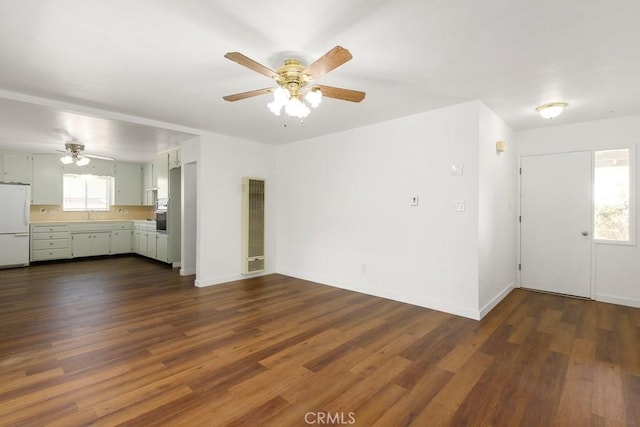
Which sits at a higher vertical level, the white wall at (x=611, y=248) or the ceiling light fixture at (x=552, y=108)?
the ceiling light fixture at (x=552, y=108)

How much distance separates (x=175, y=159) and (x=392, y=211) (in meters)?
4.42

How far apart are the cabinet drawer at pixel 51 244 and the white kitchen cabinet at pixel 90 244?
0.46 feet

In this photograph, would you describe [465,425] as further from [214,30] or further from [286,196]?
[286,196]

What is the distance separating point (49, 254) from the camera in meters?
6.63

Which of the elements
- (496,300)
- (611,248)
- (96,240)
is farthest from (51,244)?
(611,248)

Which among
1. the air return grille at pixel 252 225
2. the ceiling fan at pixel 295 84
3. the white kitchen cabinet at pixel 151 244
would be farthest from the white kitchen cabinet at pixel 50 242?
the ceiling fan at pixel 295 84

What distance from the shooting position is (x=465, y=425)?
1771 millimetres

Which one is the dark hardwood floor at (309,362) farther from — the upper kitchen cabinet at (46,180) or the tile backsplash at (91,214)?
the tile backsplash at (91,214)

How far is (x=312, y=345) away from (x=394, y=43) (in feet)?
8.54

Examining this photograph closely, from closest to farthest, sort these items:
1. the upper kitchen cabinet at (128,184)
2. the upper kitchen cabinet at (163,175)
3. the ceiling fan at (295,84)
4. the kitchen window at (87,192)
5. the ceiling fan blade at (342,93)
A: the ceiling fan at (295,84) < the ceiling fan blade at (342,93) < the upper kitchen cabinet at (163,175) < the kitchen window at (87,192) < the upper kitchen cabinet at (128,184)

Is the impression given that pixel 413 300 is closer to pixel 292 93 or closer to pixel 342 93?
pixel 342 93

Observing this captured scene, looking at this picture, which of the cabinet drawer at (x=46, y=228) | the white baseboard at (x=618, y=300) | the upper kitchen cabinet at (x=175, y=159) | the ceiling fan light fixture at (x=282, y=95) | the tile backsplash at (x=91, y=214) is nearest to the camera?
the ceiling fan light fixture at (x=282, y=95)

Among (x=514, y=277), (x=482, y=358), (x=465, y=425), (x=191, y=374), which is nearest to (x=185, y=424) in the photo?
(x=191, y=374)

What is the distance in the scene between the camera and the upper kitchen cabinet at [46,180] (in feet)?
21.9
